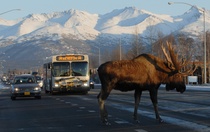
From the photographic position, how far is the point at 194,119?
1647 centimetres

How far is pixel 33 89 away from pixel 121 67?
18928 millimetres

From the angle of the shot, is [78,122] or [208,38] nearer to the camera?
[78,122]

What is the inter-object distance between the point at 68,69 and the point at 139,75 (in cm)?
2360

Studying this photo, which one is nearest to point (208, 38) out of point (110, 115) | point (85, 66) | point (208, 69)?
point (208, 69)

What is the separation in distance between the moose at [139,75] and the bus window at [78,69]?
22.8m

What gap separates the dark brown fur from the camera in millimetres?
15141

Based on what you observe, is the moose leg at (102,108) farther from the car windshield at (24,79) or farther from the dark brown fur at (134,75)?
the car windshield at (24,79)

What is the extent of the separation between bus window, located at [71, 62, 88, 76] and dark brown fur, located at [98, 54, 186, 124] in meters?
23.0

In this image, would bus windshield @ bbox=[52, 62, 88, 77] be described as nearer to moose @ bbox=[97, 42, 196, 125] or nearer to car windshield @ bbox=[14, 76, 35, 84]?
car windshield @ bbox=[14, 76, 35, 84]

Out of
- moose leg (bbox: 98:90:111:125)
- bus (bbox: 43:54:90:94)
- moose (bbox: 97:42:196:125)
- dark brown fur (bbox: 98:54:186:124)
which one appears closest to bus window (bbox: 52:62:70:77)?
bus (bbox: 43:54:90:94)

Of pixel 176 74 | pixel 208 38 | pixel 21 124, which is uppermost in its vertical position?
pixel 208 38

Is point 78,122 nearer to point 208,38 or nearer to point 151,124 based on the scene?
point 151,124

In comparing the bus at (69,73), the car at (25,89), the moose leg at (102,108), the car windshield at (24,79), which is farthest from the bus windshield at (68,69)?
the moose leg at (102,108)

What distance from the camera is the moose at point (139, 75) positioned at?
15149mm
